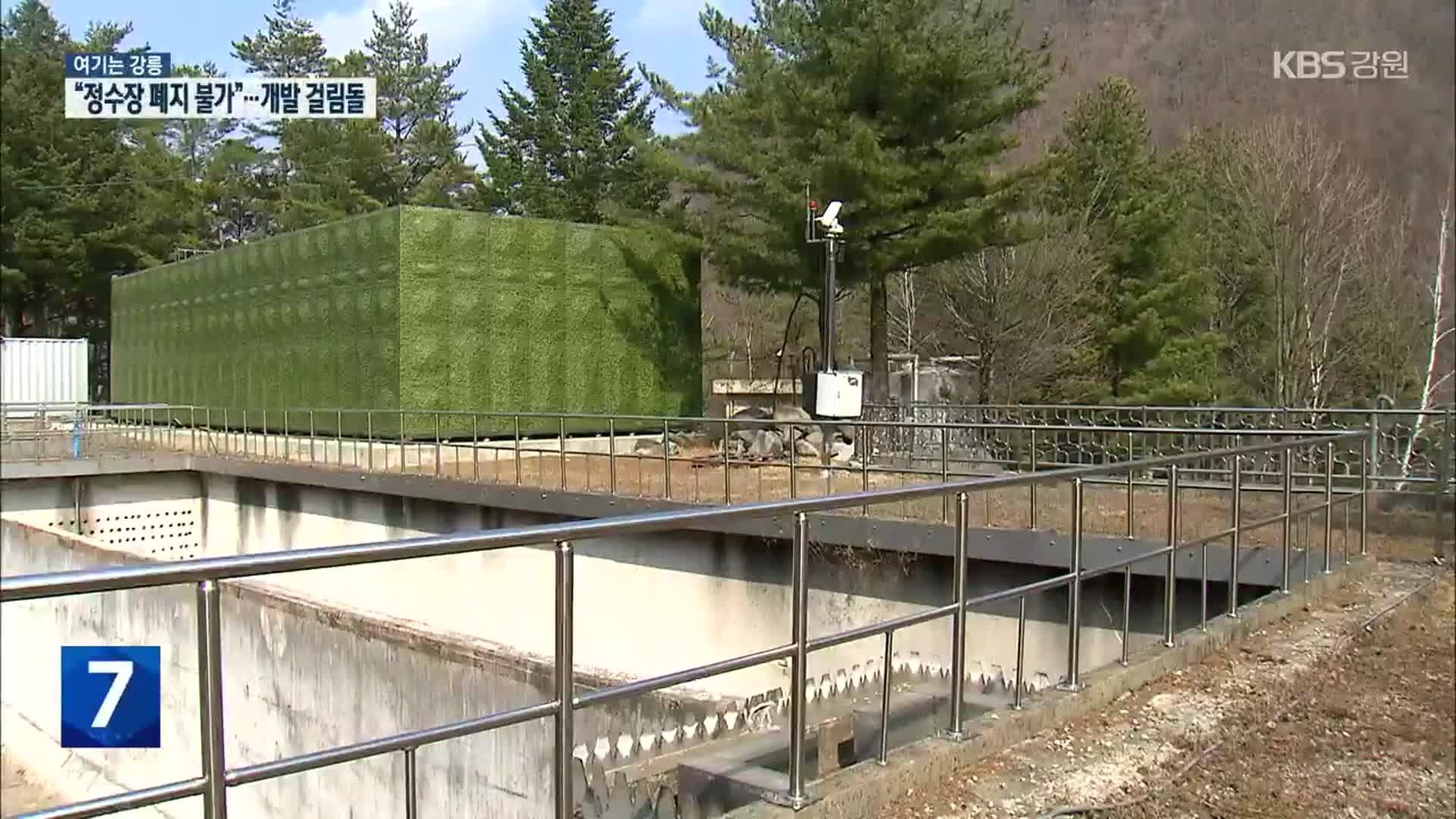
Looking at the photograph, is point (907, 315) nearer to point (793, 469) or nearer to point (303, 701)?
point (793, 469)

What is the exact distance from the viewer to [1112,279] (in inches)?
909

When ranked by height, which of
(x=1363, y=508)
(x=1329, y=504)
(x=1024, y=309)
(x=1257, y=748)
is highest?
(x=1024, y=309)

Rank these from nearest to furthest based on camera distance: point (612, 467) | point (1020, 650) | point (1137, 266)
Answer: point (1020, 650)
point (612, 467)
point (1137, 266)

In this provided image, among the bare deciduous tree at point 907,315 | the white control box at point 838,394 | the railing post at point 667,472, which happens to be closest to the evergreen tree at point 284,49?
the railing post at point 667,472

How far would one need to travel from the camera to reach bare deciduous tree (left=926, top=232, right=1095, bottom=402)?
73.9 feet

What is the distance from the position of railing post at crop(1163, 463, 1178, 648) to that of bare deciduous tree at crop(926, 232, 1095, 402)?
16.7 m

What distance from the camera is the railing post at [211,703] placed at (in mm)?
2318

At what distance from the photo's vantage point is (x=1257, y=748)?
4402mm

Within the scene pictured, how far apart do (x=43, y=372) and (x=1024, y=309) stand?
56.5ft

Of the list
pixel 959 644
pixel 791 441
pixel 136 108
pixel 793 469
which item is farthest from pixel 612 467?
pixel 959 644

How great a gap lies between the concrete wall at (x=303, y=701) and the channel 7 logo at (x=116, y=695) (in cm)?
5

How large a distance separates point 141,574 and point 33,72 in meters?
6.43

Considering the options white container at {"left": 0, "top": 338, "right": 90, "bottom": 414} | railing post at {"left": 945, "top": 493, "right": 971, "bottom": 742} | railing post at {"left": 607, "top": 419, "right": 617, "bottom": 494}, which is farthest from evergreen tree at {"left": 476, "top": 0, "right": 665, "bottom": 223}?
railing post at {"left": 945, "top": 493, "right": 971, "bottom": 742}

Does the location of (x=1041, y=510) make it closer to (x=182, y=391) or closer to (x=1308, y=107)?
(x=1308, y=107)
